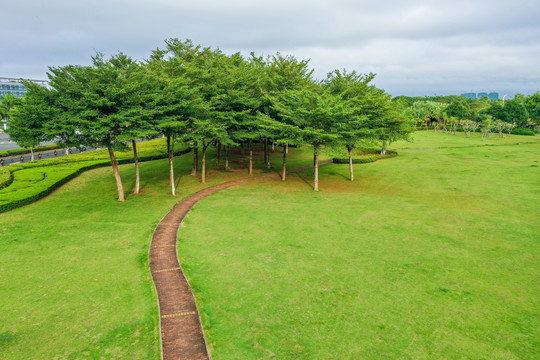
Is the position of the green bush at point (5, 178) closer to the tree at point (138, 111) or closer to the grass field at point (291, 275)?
the grass field at point (291, 275)

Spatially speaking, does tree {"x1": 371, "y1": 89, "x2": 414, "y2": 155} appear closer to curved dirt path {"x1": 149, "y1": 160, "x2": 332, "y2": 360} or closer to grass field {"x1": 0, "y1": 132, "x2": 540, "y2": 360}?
grass field {"x1": 0, "y1": 132, "x2": 540, "y2": 360}

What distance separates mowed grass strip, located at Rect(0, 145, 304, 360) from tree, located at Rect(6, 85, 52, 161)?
6.84m

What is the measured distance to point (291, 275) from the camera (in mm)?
17844

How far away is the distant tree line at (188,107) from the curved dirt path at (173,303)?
1145 cm

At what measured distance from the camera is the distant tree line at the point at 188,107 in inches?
1073

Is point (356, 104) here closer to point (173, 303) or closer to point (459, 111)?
point (173, 303)

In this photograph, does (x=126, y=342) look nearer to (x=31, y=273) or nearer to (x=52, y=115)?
(x=31, y=273)

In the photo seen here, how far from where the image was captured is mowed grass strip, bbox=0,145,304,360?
12.6 meters

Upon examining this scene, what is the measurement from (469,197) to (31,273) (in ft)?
130

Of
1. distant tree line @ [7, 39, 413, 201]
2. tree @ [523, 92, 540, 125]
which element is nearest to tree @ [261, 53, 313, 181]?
distant tree line @ [7, 39, 413, 201]

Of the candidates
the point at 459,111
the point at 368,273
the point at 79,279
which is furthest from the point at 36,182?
the point at 459,111

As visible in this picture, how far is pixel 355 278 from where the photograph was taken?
57.6 ft

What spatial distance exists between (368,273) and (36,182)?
3786 cm

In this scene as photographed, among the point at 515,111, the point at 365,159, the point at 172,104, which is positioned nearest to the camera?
the point at 172,104
